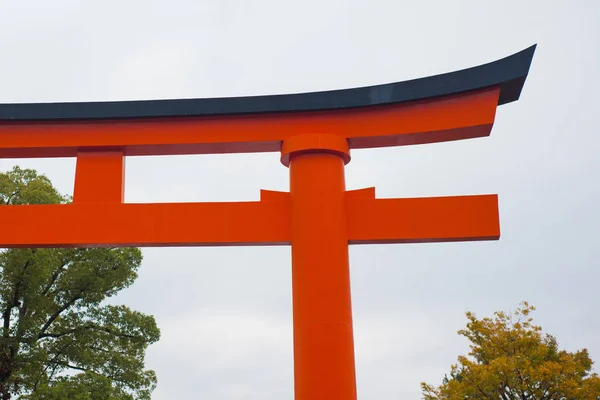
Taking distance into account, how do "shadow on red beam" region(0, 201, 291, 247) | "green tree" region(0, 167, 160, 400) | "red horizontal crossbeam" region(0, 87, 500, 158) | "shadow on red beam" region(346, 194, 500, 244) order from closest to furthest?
1. "shadow on red beam" region(346, 194, 500, 244)
2. "shadow on red beam" region(0, 201, 291, 247)
3. "red horizontal crossbeam" region(0, 87, 500, 158)
4. "green tree" region(0, 167, 160, 400)

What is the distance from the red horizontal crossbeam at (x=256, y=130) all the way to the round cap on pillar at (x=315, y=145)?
0.13 meters

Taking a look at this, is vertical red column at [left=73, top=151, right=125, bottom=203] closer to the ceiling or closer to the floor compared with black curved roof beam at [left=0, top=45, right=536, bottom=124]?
closer to the floor

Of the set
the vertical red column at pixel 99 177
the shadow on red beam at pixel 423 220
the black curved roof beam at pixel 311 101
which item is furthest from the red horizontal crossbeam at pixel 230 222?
the black curved roof beam at pixel 311 101

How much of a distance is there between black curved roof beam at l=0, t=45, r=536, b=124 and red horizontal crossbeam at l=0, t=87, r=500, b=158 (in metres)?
0.10

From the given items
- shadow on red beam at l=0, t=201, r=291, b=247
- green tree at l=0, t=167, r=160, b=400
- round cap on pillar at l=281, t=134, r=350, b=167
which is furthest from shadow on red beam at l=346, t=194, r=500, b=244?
green tree at l=0, t=167, r=160, b=400

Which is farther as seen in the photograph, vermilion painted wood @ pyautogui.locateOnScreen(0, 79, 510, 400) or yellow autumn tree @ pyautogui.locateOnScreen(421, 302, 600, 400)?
yellow autumn tree @ pyautogui.locateOnScreen(421, 302, 600, 400)

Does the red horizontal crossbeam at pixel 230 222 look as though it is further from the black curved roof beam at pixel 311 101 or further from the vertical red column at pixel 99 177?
the black curved roof beam at pixel 311 101

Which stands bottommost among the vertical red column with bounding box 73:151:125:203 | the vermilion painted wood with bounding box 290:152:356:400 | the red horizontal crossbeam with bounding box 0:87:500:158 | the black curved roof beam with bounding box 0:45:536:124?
the vermilion painted wood with bounding box 290:152:356:400

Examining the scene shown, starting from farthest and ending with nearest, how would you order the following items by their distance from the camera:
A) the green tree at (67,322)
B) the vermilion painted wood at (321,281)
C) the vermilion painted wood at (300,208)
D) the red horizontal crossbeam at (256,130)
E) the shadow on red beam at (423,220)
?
the green tree at (67,322) → the red horizontal crossbeam at (256,130) → the shadow on red beam at (423,220) → the vermilion painted wood at (300,208) → the vermilion painted wood at (321,281)

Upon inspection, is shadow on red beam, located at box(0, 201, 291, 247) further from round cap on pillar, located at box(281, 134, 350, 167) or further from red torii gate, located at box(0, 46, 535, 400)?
round cap on pillar, located at box(281, 134, 350, 167)

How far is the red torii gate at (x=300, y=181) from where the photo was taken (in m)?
6.04

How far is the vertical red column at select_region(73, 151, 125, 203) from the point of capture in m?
6.61

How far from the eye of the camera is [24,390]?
12.7 meters

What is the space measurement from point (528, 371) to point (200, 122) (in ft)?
33.8
